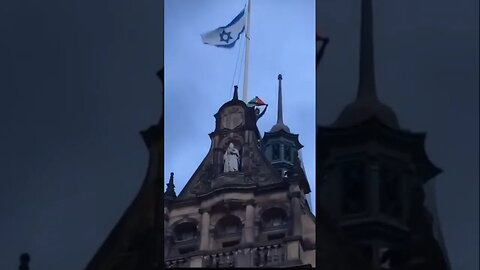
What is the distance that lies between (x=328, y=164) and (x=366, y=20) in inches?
42.3

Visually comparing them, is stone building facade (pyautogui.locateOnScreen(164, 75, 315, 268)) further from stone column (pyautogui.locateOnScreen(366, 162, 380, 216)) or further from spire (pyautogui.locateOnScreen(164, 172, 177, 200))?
stone column (pyautogui.locateOnScreen(366, 162, 380, 216))

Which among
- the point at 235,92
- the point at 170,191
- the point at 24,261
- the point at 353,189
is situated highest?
the point at 235,92

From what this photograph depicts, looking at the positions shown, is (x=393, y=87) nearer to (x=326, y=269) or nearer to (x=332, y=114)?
(x=332, y=114)

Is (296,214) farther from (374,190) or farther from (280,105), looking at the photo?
(374,190)

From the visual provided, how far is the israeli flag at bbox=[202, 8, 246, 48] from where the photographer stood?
8.40m

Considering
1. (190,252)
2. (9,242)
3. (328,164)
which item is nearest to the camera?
(9,242)

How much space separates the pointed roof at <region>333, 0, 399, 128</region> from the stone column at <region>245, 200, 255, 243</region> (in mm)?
1668

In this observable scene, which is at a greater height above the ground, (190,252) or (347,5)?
(347,5)

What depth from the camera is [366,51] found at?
24.2 ft

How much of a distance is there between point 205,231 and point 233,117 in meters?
1.03

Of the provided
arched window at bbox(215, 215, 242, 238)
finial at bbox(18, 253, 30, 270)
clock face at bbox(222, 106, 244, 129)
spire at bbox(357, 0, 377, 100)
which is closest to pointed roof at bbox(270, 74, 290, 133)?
clock face at bbox(222, 106, 244, 129)

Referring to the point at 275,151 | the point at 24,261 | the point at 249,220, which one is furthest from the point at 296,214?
the point at 24,261

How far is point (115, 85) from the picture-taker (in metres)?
7.23

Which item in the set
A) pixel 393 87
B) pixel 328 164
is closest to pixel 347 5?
pixel 393 87
